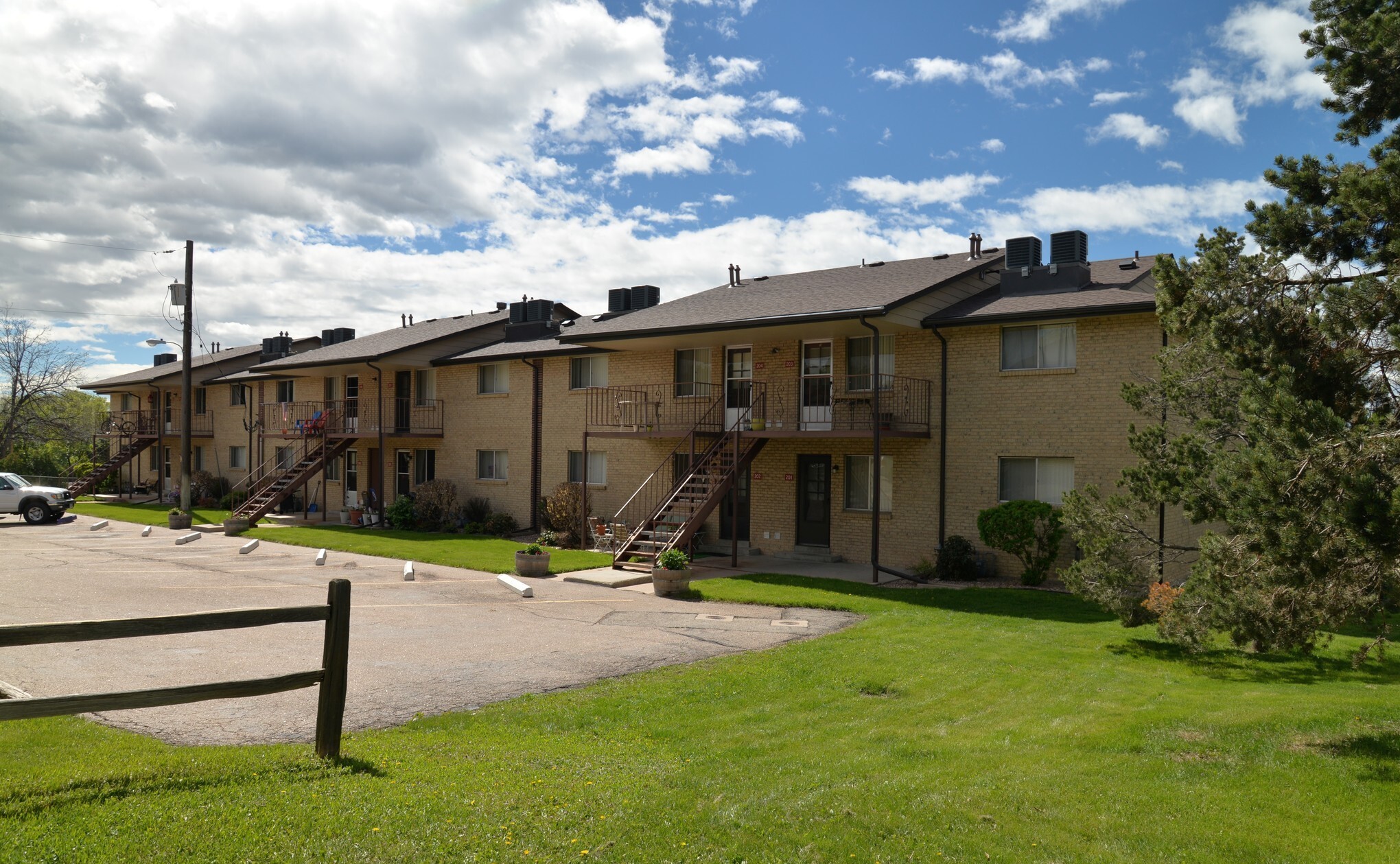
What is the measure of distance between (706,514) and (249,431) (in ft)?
87.6

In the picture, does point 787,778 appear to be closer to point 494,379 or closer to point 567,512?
point 567,512

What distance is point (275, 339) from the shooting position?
159ft

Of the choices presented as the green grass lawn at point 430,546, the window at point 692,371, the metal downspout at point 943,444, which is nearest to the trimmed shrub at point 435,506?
the green grass lawn at point 430,546

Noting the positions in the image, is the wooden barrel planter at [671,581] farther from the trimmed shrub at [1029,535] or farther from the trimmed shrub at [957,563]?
the trimmed shrub at [1029,535]

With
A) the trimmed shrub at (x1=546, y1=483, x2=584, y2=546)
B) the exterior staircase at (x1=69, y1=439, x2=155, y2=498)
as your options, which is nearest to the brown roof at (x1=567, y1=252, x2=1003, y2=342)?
the trimmed shrub at (x1=546, y1=483, x2=584, y2=546)

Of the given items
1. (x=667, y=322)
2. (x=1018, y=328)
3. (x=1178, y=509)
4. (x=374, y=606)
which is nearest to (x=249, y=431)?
(x=667, y=322)

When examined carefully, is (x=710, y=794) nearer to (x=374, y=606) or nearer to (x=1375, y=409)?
(x=1375, y=409)

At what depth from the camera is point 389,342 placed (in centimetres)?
3472

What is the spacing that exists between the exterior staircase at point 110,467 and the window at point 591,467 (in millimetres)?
29113

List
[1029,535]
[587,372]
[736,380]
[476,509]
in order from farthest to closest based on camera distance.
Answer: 1. [476,509]
2. [587,372]
3. [736,380]
4. [1029,535]

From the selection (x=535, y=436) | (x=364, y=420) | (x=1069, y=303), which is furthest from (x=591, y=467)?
(x=1069, y=303)

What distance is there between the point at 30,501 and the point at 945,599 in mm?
30665

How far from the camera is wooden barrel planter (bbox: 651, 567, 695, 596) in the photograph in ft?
55.6

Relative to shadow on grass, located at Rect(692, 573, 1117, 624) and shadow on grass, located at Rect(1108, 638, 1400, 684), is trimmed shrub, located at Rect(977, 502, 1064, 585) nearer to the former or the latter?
shadow on grass, located at Rect(692, 573, 1117, 624)
